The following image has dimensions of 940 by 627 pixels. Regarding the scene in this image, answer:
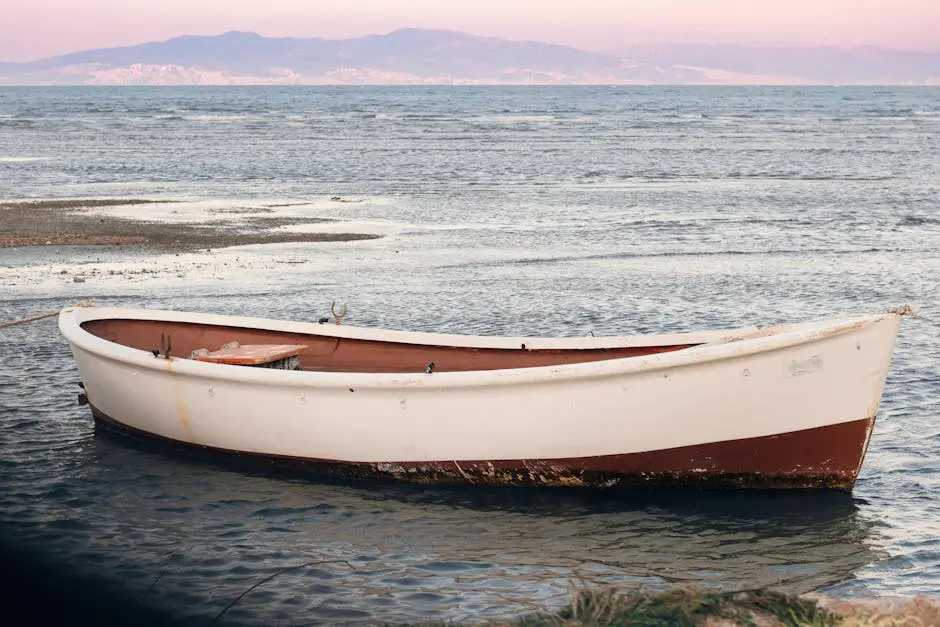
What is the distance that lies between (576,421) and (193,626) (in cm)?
349

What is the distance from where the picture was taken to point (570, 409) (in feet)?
32.1

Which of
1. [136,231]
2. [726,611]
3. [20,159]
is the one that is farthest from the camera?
[20,159]

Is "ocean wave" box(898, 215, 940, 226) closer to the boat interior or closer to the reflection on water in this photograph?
the boat interior

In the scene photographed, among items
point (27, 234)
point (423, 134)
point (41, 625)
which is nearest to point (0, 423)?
point (41, 625)

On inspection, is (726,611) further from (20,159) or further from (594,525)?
(20,159)

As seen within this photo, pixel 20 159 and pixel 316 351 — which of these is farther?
pixel 20 159

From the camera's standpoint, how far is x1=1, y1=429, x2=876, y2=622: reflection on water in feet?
27.5

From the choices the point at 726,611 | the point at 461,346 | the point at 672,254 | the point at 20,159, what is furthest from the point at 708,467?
the point at 20,159

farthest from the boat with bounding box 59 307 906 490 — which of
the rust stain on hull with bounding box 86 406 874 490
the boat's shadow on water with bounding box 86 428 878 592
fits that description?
the boat's shadow on water with bounding box 86 428 878 592

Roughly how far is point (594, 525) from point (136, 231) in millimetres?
18815

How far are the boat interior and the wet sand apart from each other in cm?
1122

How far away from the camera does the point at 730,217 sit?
30.3 meters

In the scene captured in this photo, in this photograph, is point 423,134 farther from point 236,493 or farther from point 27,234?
point 236,493

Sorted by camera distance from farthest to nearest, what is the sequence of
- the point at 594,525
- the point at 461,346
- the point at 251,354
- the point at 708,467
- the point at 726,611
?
the point at 461,346
the point at 251,354
the point at 708,467
the point at 594,525
the point at 726,611
